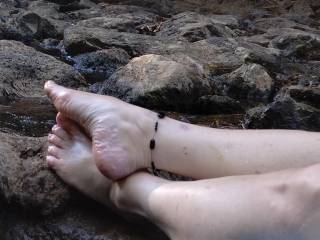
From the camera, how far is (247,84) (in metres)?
3.59

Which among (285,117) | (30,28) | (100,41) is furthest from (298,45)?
(285,117)

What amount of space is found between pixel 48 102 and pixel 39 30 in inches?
89.5

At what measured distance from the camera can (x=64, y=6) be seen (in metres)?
8.05

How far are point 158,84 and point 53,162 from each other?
130cm

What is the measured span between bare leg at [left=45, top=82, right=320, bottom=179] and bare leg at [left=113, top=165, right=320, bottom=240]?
0.64 ft

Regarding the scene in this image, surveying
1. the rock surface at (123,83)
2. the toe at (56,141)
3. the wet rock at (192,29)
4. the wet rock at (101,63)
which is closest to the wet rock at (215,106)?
the rock surface at (123,83)

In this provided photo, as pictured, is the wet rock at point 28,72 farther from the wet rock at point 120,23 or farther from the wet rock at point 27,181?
the wet rock at point 120,23

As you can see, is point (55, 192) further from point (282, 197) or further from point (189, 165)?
point (282, 197)

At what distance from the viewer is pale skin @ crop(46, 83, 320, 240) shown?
54.6 inches

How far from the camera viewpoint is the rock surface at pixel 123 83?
1.76 metres

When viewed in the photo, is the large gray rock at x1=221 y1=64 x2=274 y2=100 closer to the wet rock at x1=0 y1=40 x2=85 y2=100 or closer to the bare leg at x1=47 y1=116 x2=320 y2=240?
the wet rock at x1=0 y1=40 x2=85 y2=100

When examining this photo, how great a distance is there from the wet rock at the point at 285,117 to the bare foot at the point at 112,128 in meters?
0.96

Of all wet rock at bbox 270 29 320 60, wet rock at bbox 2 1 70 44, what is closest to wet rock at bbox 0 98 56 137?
wet rock at bbox 2 1 70 44

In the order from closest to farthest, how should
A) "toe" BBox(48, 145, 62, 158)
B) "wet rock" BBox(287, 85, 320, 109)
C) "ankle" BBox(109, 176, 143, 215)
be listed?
"ankle" BBox(109, 176, 143, 215) < "toe" BBox(48, 145, 62, 158) < "wet rock" BBox(287, 85, 320, 109)
